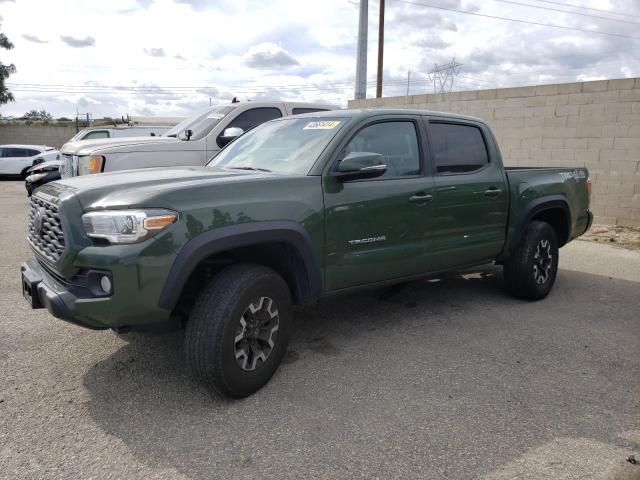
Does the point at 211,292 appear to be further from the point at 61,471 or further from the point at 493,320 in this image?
the point at 493,320

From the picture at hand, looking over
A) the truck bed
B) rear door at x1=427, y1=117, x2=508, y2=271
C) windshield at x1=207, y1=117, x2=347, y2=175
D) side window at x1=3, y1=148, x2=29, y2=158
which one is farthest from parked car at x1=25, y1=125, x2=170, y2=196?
the truck bed

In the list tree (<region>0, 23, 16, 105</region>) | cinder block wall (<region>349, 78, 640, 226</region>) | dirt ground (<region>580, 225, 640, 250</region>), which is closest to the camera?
dirt ground (<region>580, 225, 640, 250</region>)

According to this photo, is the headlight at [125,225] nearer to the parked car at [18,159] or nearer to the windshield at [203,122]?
the windshield at [203,122]

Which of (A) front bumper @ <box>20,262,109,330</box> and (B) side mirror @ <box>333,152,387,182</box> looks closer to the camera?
(A) front bumper @ <box>20,262,109,330</box>

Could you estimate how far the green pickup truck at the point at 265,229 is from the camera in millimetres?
2850

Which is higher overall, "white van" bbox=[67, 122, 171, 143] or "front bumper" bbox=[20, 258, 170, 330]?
"white van" bbox=[67, 122, 171, 143]


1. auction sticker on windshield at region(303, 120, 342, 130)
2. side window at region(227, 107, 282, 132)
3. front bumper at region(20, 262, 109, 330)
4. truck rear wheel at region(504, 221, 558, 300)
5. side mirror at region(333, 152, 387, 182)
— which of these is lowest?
truck rear wheel at region(504, 221, 558, 300)

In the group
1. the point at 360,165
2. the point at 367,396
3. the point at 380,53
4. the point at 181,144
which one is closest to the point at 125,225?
the point at 360,165

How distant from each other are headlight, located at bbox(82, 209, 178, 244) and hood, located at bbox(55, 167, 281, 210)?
0.06 meters

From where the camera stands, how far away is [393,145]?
14.0 ft

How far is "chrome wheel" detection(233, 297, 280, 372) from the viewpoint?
3.18m

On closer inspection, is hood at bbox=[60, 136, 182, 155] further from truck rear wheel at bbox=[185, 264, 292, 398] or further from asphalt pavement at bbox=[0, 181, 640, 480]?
truck rear wheel at bbox=[185, 264, 292, 398]

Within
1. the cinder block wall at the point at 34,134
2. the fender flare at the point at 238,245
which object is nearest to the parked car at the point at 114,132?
the fender flare at the point at 238,245

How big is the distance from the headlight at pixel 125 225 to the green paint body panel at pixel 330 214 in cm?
4
